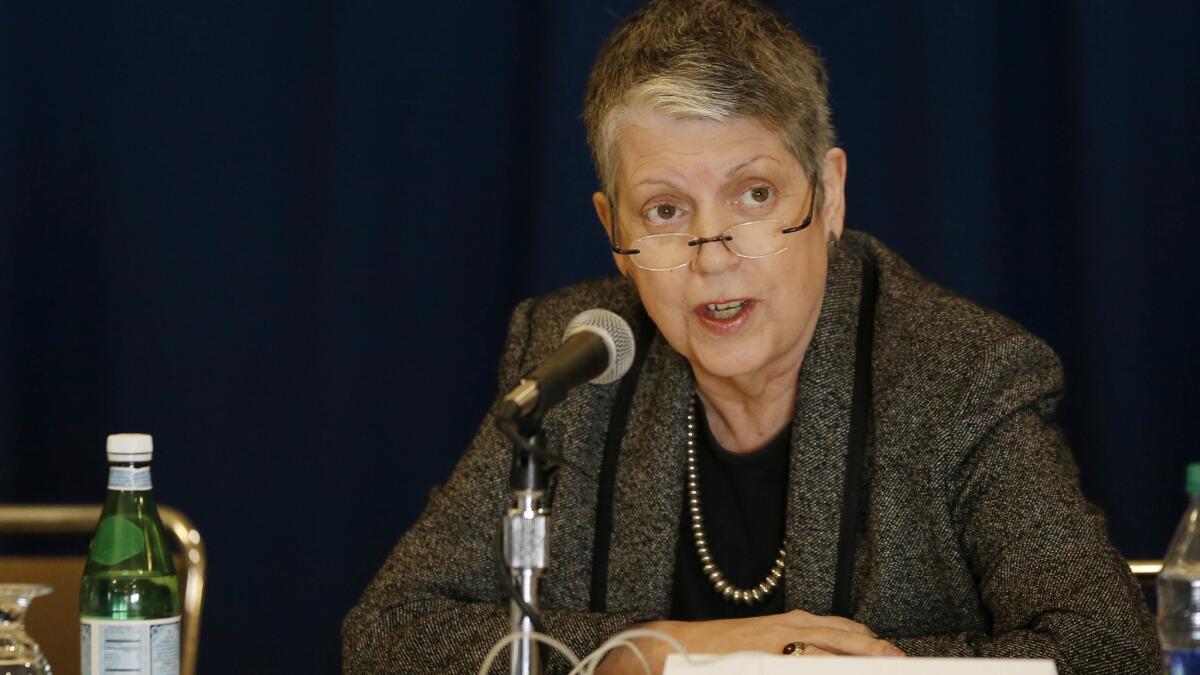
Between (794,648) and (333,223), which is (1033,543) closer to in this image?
(794,648)

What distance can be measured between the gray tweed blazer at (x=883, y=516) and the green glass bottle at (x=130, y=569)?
0.44 metres

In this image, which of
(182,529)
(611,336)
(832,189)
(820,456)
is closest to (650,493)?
(820,456)

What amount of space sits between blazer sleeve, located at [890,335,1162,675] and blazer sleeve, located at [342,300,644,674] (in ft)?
1.38

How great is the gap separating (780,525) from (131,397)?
147 cm

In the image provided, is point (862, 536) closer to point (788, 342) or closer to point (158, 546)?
point (788, 342)

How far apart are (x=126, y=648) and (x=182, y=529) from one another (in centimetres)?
52

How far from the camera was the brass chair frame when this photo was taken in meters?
1.73

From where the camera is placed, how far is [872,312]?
2010mm

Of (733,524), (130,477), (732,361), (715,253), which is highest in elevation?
(715,253)

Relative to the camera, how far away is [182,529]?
1844mm

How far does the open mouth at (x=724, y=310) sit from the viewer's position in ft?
6.10

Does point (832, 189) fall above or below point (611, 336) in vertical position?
above

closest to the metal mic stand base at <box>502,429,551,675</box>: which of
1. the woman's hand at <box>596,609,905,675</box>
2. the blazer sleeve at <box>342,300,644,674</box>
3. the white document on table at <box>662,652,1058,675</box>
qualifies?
the white document on table at <box>662,652,1058,675</box>

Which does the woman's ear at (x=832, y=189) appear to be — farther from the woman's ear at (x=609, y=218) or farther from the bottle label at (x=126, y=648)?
the bottle label at (x=126, y=648)
